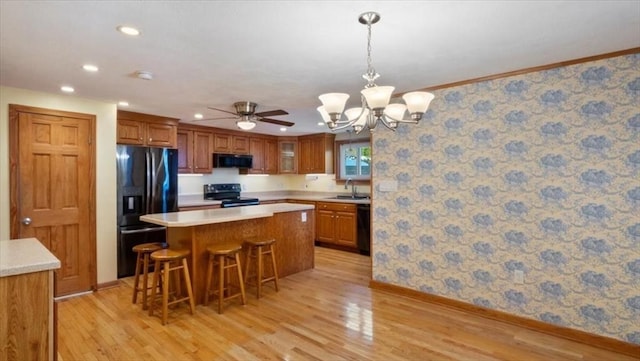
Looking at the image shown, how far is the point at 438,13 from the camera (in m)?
1.93

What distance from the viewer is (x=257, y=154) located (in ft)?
22.7

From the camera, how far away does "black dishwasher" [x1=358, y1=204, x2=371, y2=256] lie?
5.71 metres

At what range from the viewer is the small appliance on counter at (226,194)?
20.1 feet

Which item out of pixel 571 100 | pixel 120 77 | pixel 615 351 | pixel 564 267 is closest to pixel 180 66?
pixel 120 77

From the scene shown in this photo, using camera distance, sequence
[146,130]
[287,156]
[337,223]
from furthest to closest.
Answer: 1. [287,156]
2. [337,223]
3. [146,130]

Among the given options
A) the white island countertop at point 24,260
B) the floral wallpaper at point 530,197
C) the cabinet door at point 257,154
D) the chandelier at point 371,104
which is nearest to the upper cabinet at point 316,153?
the cabinet door at point 257,154

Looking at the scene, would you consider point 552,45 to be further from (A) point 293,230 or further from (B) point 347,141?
(B) point 347,141

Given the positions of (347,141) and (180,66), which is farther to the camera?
(347,141)

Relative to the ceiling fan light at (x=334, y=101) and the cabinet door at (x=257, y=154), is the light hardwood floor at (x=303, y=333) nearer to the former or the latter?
the ceiling fan light at (x=334, y=101)

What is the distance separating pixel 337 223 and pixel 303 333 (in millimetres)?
3372

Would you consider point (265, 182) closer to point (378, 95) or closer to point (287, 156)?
point (287, 156)

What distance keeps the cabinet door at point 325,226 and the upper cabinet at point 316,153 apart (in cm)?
99

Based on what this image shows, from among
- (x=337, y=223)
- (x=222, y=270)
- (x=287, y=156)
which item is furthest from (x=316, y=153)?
→ (x=222, y=270)

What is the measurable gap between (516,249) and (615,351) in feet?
3.17
